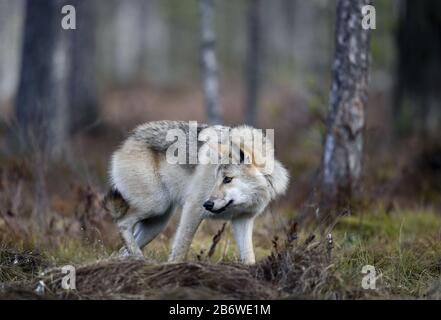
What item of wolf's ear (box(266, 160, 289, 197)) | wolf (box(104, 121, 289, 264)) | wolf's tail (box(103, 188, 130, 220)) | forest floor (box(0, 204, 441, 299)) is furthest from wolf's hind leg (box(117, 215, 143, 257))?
wolf's ear (box(266, 160, 289, 197))

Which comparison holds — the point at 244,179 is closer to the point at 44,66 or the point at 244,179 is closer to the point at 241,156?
Answer: the point at 241,156

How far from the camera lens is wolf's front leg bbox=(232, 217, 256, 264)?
20.4 ft

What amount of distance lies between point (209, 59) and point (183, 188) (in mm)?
8026

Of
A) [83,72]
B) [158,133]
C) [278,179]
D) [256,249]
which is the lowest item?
[256,249]

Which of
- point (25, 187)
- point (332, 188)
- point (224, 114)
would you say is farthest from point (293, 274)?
point (224, 114)

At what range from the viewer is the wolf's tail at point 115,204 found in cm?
679

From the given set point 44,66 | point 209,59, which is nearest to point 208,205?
point 44,66

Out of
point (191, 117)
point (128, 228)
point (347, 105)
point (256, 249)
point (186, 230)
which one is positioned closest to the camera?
point (186, 230)

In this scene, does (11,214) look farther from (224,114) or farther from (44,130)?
(224,114)

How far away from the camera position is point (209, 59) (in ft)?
46.2

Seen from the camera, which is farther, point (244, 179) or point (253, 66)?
point (253, 66)

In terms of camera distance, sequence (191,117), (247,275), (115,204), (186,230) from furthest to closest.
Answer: (191,117), (115,204), (186,230), (247,275)

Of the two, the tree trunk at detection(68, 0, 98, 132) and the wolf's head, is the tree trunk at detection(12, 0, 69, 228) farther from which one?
the wolf's head
